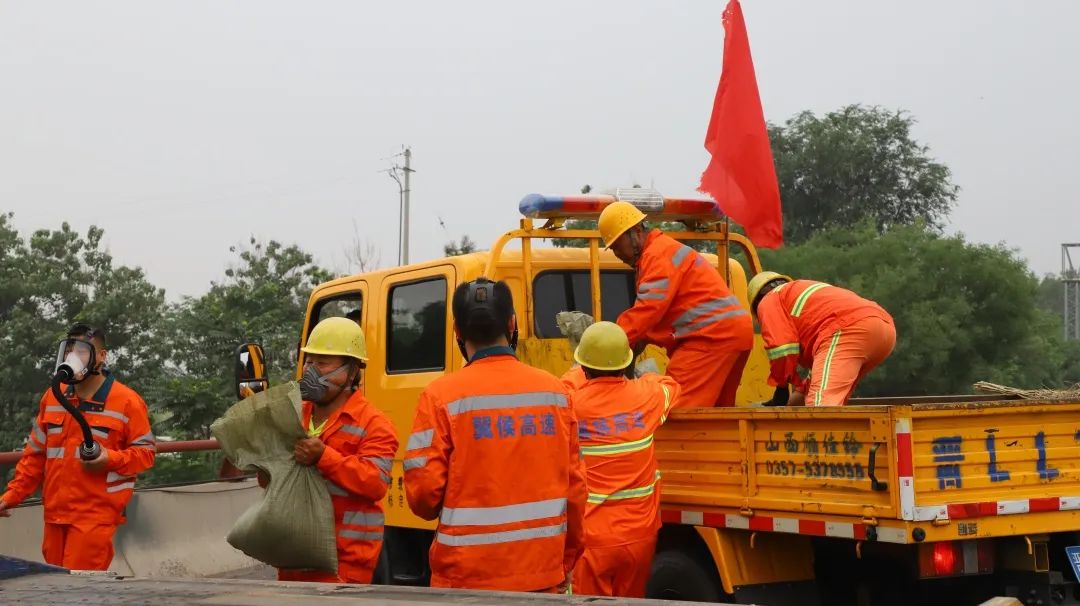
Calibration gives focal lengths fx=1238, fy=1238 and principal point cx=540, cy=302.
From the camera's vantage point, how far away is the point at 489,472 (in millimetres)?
3699

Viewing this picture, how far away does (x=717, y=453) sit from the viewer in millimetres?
5238

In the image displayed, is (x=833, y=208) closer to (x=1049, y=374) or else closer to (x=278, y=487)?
(x=1049, y=374)

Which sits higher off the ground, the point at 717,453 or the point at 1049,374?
the point at 717,453

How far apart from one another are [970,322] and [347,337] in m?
28.3

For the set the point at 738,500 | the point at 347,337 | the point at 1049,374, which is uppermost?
the point at 347,337

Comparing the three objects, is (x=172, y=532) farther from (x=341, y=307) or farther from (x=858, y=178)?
(x=858, y=178)

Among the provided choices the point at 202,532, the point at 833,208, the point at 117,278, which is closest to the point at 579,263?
the point at 202,532

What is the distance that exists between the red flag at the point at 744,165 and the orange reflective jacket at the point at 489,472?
3750mm

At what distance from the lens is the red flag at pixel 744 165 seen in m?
7.27

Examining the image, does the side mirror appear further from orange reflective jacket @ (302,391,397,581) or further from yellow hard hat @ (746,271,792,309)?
yellow hard hat @ (746,271,792,309)

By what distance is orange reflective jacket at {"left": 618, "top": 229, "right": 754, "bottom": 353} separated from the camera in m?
6.12

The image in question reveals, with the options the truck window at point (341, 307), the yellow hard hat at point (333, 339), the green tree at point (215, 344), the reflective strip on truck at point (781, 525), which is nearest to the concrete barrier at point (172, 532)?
the truck window at point (341, 307)

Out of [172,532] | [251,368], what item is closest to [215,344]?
[172,532]

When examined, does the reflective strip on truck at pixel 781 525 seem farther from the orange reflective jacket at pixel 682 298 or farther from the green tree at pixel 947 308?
the green tree at pixel 947 308
